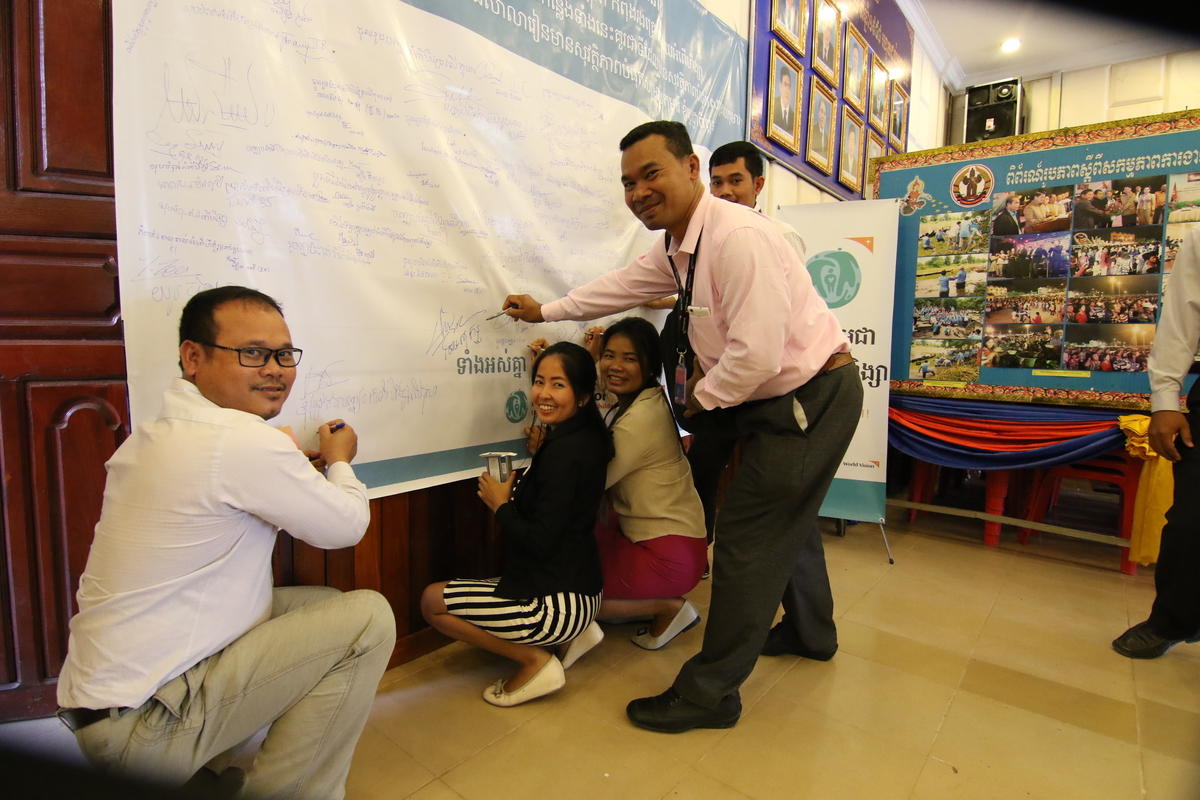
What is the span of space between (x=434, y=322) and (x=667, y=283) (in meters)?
0.72

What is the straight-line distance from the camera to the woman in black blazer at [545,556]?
1662mm

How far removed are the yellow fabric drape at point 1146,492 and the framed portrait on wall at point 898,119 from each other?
299 centimetres

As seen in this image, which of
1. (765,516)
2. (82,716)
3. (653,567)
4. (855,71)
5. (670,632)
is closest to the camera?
(82,716)

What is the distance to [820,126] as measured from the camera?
383cm

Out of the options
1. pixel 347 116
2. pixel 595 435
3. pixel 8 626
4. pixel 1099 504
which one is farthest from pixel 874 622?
pixel 1099 504

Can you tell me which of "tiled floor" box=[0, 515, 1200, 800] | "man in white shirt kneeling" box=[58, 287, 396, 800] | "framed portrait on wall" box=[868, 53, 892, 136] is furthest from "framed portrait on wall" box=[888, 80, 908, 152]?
"man in white shirt kneeling" box=[58, 287, 396, 800]

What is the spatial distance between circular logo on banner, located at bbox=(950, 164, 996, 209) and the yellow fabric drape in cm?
118

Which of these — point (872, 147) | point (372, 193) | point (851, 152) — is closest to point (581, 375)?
point (372, 193)

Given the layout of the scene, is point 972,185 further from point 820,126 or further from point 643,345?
point 643,345

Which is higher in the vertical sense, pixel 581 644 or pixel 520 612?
pixel 520 612

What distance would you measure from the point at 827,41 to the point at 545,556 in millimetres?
3547

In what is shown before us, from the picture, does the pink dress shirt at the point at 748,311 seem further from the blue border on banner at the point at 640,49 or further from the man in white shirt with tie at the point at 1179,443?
the man in white shirt with tie at the point at 1179,443

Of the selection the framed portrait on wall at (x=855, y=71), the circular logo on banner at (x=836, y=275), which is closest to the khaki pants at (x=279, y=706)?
the circular logo on banner at (x=836, y=275)

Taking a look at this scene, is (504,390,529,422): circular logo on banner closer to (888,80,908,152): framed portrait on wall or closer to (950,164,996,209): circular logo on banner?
(950,164,996,209): circular logo on banner
